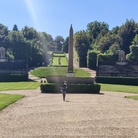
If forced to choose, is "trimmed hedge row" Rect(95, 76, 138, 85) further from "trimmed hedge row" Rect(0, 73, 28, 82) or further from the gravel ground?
the gravel ground

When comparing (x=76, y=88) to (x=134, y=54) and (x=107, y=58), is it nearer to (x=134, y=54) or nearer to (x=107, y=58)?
(x=107, y=58)

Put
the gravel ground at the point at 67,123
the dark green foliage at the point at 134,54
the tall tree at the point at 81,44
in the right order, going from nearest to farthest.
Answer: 1. the gravel ground at the point at 67,123
2. the dark green foliage at the point at 134,54
3. the tall tree at the point at 81,44

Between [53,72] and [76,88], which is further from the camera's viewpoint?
[53,72]

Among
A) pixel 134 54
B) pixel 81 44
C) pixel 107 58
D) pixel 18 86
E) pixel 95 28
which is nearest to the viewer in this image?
pixel 18 86

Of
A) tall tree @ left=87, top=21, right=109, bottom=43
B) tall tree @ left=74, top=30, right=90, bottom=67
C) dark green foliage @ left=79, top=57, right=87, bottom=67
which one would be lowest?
dark green foliage @ left=79, top=57, right=87, bottom=67

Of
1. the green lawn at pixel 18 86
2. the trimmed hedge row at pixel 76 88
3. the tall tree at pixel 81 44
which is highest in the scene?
the tall tree at pixel 81 44

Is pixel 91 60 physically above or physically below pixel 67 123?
above

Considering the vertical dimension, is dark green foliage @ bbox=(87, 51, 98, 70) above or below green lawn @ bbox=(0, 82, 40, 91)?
above

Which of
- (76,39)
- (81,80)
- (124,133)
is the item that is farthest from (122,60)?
(124,133)

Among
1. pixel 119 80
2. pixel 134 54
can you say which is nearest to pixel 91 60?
pixel 134 54

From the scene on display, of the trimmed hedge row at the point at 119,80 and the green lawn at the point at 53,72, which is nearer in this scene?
the trimmed hedge row at the point at 119,80

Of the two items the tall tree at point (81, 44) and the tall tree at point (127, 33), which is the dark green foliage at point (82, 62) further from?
the tall tree at point (127, 33)

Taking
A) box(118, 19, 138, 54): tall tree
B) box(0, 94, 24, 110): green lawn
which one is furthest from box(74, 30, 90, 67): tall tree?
box(0, 94, 24, 110): green lawn

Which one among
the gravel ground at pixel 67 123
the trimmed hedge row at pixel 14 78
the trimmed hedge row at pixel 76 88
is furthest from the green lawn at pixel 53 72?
the gravel ground at pixel 67 123
